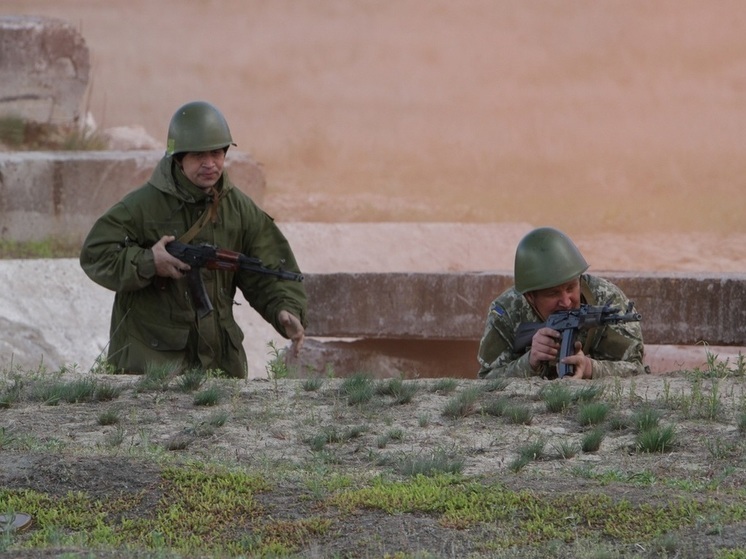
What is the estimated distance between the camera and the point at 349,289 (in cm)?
1045

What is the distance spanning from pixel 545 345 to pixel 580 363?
0.19 metres

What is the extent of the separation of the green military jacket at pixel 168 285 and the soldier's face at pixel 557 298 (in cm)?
137

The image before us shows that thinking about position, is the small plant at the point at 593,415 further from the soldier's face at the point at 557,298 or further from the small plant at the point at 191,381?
the small plant at the point at 191,381

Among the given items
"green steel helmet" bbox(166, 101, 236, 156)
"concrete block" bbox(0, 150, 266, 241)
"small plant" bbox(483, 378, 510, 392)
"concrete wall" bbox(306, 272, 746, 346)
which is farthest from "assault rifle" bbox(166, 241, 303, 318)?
"concrete block" bbox(0, 150, 266, 241)

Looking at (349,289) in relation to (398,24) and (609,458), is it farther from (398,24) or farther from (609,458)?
(398,24)

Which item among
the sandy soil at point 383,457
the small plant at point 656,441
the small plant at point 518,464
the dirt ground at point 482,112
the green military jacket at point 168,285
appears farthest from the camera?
the dirt ground at point 482,112

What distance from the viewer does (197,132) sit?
23.1ft

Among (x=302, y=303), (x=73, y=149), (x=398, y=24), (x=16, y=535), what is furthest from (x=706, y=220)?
(x=16, y=535)

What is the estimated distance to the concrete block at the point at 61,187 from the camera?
46.9ft

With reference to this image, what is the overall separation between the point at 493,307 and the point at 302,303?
3.66 ft

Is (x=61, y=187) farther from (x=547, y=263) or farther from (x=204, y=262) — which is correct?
(x=547, y=263)

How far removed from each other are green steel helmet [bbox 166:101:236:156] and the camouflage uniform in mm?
1614

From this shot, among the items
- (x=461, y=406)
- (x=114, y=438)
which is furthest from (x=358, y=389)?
(x=114, y=438)

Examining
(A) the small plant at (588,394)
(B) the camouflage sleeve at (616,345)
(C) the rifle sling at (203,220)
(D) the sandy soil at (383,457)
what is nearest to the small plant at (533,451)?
(D) the sandy soil at (383,457)
